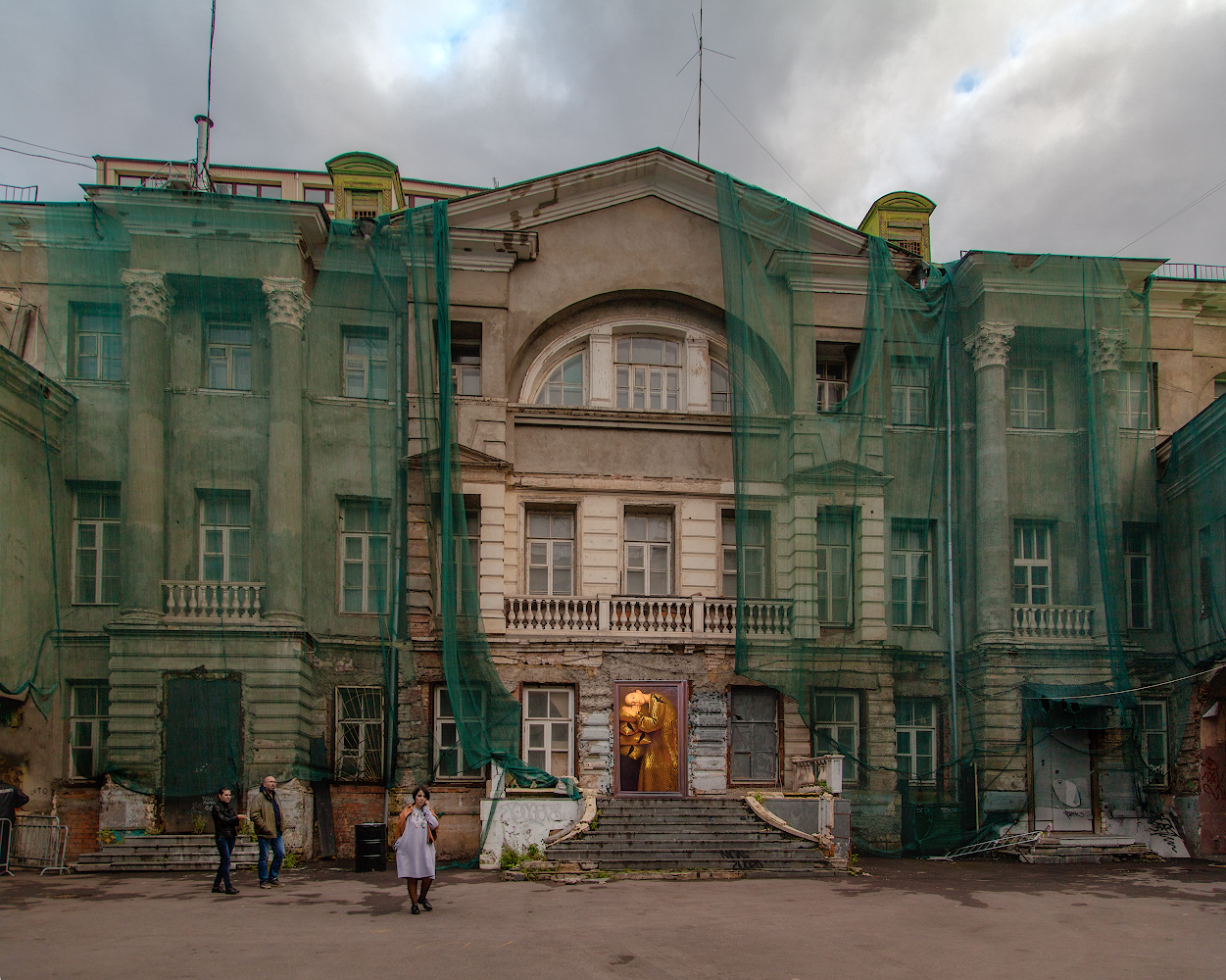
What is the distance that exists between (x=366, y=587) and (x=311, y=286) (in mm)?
5840

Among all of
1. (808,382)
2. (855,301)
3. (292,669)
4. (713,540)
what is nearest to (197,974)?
(292,669)

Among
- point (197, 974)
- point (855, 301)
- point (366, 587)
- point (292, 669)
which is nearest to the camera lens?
point (197, 974)

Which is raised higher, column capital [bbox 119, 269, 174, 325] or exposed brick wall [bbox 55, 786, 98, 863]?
column capital [bbox 119, 269, 174, 325]

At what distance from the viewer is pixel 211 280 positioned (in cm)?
2053

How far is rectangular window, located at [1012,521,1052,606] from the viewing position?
71.8 ft

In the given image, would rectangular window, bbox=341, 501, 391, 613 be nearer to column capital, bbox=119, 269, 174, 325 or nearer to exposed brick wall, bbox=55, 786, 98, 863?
column capital, bbox=119, 269, 174, 325

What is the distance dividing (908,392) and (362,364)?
35.9 feet

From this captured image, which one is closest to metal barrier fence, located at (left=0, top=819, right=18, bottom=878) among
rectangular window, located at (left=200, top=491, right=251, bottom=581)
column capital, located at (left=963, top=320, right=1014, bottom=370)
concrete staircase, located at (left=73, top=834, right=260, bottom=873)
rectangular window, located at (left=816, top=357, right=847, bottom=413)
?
concrete staircase, located at (left=73, top=834, right=260, bottom=873)

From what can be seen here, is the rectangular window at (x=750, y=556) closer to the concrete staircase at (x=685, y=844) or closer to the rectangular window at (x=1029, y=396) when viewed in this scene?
the concrete staircase at (x=685, y=844)

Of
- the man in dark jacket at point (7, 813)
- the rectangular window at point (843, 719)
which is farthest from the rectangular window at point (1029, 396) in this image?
the man in dark jacket at point (7, 813)

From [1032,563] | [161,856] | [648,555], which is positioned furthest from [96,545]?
[1032,563]

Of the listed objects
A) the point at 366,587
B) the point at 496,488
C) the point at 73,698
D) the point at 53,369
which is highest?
the point at 53,369

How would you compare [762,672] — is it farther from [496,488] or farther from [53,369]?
[53,369]

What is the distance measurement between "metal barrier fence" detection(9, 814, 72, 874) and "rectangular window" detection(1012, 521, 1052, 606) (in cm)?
1748
